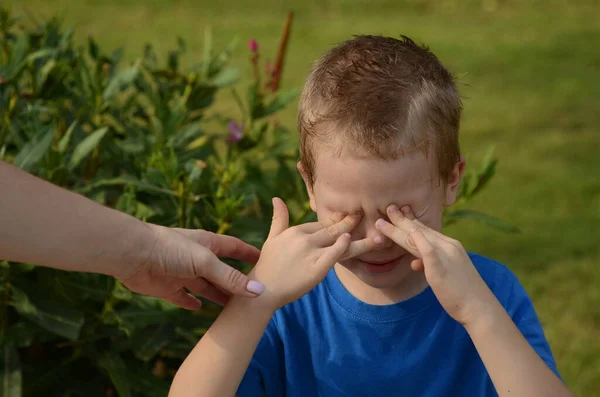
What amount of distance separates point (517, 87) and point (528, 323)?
22.5ft

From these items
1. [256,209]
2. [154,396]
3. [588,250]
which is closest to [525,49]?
[588,250]

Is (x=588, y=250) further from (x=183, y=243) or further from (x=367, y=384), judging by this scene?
(x=183, y=243)

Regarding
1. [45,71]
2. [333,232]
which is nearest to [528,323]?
[333,232]

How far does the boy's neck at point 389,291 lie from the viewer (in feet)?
8.30

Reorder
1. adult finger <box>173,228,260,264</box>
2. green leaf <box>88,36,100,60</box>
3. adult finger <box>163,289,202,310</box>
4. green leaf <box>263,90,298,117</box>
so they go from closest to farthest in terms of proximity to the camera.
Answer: adult finger <box>173,228,260,264</box>, adult finger <box>163,289,202,310</box>, green leaf <box>263,90,298,117</box>, green leaf <box>88,36,100,60</box>

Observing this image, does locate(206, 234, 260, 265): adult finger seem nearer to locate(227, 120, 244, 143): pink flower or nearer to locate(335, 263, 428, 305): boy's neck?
locate(335, 263, 428, 305): boy's neck

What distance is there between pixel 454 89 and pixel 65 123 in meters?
1.52

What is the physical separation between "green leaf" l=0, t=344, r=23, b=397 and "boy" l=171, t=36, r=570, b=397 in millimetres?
866

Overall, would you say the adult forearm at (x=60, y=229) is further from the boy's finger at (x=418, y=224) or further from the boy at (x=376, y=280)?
the boy's finger at (x=418, y=224)

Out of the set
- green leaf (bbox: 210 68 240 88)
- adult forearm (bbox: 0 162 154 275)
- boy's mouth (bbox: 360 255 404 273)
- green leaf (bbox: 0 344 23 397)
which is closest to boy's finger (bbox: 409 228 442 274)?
boy's mouth (bbox: 360 255 404 273)

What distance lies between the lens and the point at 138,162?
125 inches

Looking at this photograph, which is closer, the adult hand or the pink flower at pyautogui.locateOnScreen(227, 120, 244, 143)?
the adult hand

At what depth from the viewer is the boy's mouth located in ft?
7.92

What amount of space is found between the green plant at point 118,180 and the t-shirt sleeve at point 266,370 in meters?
0.40
